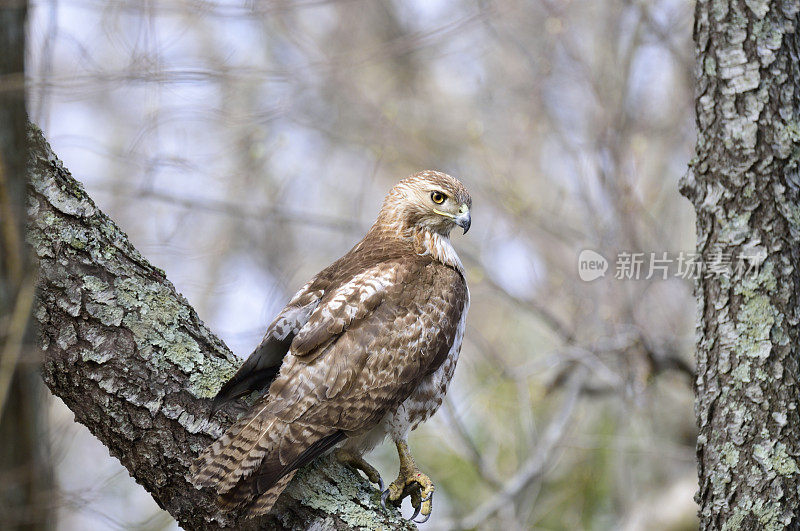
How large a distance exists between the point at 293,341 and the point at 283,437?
481mm

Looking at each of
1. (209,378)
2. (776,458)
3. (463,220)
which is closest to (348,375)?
(209,378)

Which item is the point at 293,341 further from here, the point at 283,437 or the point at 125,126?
the point at 125,126

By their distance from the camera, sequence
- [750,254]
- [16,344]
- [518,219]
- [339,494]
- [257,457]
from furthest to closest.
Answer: [518,219], [750,254], [339,494], [257,457], [16,344]

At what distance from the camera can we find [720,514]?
10.6 ft

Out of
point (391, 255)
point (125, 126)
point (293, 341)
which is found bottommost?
point (293, 341)

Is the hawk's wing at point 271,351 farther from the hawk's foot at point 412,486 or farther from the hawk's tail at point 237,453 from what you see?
the hawk's foot at point 412,486

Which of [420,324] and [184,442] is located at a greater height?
[420,324]

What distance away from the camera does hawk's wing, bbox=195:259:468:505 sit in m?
3.06

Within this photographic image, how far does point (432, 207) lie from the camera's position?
4.41 meters

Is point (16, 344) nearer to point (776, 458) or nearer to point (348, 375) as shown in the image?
point (348, 375)

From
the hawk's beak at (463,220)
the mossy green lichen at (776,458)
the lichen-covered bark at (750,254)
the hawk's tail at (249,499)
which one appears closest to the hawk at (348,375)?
the hawk's tail at (249,499)

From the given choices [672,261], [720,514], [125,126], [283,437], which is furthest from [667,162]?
[125,126]

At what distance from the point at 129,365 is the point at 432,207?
6.30 ft

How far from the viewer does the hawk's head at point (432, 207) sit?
4.40 metres
